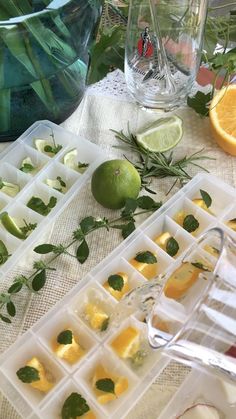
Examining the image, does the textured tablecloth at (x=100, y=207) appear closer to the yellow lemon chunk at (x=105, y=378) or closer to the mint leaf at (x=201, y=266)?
the yellow lemon chunk at (x=105, y=378)

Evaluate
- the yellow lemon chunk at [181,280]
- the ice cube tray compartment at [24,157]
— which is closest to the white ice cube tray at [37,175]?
the ice cube tray compartment at [24,157]

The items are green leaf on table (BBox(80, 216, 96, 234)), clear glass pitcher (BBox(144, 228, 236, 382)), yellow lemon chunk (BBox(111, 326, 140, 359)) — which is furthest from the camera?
green leaf on table (BBox(80, 216, 96, 234))

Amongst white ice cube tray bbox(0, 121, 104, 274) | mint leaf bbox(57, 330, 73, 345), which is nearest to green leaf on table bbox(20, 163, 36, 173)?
white ice cube tray bbox(0, 121, 104, 274)

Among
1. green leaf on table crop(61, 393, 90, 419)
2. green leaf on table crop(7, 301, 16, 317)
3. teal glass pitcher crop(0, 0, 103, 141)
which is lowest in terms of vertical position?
green leaf on table crop(61, 393, 90, 419)

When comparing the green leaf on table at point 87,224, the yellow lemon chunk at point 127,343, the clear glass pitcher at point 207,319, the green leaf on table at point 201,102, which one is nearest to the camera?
the clear glass pitcher at point 207,319

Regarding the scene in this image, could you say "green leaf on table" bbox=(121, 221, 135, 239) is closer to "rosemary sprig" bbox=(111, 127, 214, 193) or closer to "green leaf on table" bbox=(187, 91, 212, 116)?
A: "rosemary sprig" bbox=(111, 127, 214, 193)

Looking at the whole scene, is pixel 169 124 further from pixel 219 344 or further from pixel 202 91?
pixel 219 344
